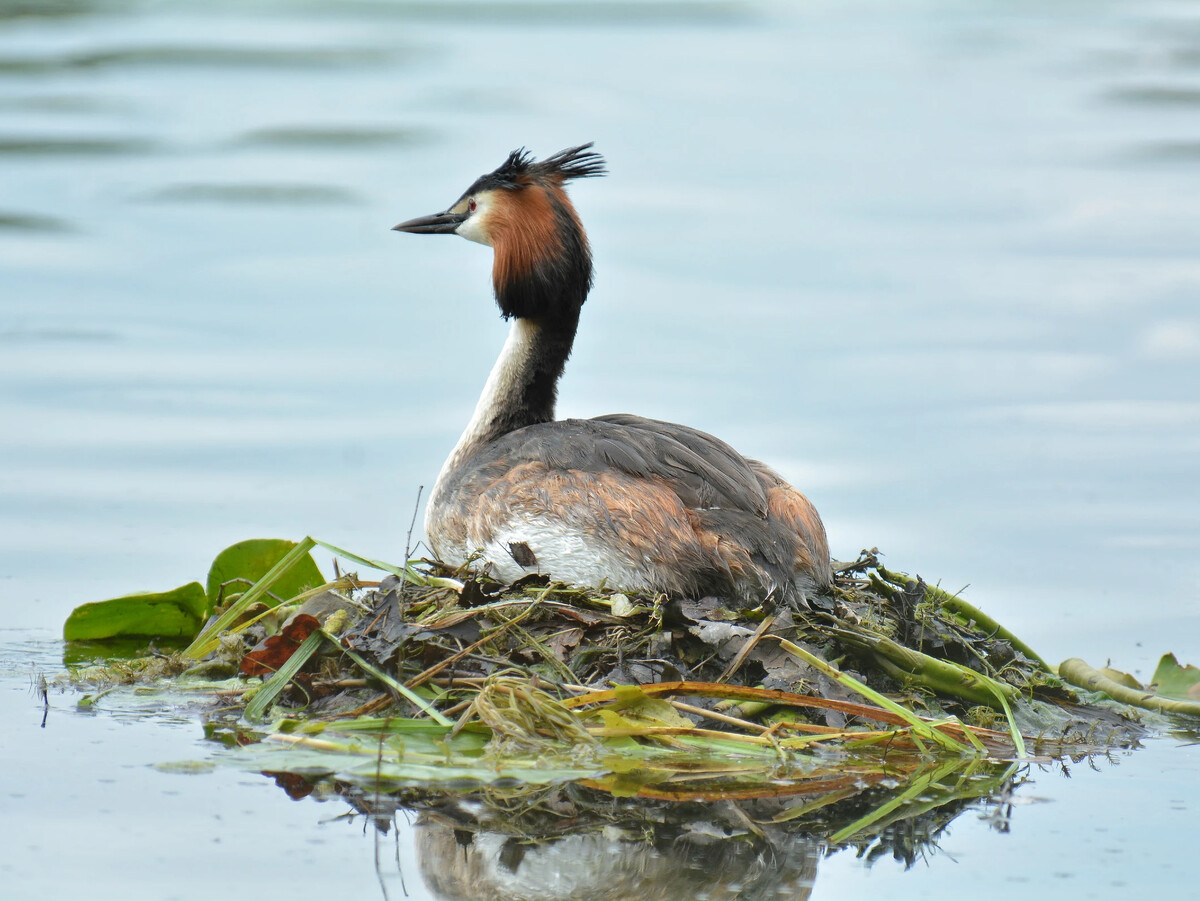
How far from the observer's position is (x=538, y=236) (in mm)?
6719

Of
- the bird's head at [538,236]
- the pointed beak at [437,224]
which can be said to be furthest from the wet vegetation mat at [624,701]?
the pointed beak at [437,224]

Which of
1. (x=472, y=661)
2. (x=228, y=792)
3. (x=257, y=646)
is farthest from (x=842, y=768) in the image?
(x=257, y=646)

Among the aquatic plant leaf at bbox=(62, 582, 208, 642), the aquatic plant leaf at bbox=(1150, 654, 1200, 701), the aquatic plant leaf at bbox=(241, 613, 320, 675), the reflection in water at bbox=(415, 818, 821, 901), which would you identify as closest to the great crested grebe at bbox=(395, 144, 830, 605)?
the aquatic plant leaf at bbox=(241, 613, 320, 675)

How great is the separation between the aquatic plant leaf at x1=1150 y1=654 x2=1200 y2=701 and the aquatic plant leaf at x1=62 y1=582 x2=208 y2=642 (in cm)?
331

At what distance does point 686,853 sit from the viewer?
13.4 feet

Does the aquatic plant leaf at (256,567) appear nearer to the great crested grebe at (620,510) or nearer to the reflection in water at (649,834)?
the great crested grebe at (620,510)

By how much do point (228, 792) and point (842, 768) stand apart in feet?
5.31

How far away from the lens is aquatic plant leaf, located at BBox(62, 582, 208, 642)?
604 centimetres

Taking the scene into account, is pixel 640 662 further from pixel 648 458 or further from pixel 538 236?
pixel 538 236

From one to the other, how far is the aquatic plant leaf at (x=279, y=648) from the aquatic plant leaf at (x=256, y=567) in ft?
2.78

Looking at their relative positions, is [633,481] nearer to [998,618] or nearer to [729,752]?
[729,752]

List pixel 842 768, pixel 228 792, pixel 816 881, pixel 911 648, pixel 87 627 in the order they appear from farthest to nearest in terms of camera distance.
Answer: pixel 87 627
pixel 911 648
pixel 842 768
pixel 228 792
pixel 816 881

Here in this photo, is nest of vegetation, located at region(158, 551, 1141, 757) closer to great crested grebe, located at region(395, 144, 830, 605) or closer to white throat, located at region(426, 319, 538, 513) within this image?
great crested grebe, located at region(395, 144, 830, 605)

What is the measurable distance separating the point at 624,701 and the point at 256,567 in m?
1.98
